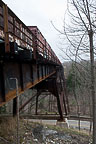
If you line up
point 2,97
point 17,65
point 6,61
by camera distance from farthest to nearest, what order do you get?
1. point 17,65
2. point 6,61
3. point 2,97

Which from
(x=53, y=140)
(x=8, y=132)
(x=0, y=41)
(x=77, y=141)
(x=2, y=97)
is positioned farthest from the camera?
(x=77, y=141)

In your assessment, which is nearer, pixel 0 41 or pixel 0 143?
pixel 0 41

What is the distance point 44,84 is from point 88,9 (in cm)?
1191

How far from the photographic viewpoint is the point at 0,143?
20.5ft

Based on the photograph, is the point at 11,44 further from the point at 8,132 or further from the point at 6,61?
the point at 8,132

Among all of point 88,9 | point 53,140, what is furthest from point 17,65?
point 53,140

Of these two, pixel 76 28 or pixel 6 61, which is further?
pixel 76 28

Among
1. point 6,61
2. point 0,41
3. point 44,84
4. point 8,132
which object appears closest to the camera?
point 0,41

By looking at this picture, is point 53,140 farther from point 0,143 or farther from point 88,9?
point 88,9

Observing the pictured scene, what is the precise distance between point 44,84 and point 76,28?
1122 cm

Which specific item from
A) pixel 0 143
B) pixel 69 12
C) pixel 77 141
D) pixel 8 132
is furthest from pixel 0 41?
pixel 77 141

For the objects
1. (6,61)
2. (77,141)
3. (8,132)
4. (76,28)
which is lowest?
(77,141)

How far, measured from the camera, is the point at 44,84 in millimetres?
15977

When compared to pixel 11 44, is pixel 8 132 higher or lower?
lower
